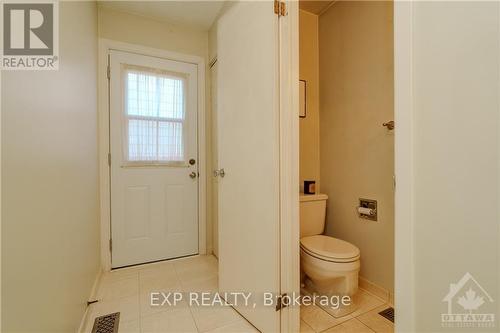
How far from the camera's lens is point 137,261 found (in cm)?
226

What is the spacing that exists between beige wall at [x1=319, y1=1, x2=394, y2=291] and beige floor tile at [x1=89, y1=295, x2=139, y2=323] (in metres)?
1.68

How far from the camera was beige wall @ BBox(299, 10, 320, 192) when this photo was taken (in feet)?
7.18

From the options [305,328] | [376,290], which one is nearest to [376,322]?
[376,290]

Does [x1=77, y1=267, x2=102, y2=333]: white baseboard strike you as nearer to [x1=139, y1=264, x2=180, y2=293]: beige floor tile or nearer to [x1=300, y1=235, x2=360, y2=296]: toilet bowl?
[x1=139, y1=264, x2=180, y2=293]: beige floor tile

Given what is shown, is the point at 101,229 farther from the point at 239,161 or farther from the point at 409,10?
the point at 409,10

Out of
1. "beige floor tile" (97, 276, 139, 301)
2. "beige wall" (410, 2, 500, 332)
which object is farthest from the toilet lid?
"beige floor tile" (97, 276, 139, 301)

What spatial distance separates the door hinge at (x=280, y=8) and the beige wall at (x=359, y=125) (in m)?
0.88

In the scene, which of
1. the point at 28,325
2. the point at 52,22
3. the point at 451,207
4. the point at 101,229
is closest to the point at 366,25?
the point at 451,207

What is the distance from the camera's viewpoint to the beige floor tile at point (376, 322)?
4.50ft

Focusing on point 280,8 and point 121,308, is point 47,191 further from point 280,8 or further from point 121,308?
point 280,8

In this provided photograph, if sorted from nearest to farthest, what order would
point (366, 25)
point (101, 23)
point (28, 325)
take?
point (28, 325) → point (366, 25) → point (101, 23)

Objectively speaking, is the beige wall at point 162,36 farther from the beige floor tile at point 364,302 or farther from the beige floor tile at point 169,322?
the beige floor tile at point 364,302

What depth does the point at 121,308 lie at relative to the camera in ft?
5.18

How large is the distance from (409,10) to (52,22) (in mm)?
1400
